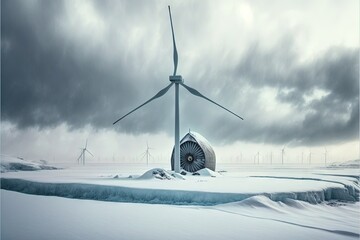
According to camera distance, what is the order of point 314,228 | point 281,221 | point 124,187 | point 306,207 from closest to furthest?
point 314,228 → point 281,221 → point 306,207 → point 124,187

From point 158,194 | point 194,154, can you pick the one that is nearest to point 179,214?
point 158,194

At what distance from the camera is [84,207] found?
1697 centimetres

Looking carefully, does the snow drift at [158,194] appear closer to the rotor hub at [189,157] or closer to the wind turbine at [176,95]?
the wind turbine at [176,95]

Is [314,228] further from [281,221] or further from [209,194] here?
[209,194]

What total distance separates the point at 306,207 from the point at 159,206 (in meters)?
7.93

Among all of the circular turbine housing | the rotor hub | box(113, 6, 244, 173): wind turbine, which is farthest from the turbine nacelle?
the rotor hub

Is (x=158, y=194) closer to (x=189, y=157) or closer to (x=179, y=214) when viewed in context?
(x=179, y=214)

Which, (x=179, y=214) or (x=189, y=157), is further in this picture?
(x=189, y=157)

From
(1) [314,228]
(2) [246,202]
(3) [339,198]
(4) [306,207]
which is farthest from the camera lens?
(3) [339,198]

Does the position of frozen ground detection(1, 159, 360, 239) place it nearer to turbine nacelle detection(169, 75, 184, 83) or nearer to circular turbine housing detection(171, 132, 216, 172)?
turbine nacelle detection(169, 75, 184, 83)

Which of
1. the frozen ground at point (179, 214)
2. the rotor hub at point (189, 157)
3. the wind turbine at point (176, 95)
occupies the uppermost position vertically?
the wind turbine at point (176, 95)

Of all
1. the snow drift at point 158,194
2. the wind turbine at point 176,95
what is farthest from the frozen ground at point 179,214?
the wind turbine at point 176,95

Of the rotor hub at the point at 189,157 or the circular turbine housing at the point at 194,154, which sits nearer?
the circular turbine housing at the point at 194,154

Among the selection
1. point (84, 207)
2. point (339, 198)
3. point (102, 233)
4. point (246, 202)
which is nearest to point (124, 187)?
point (84, 207)
